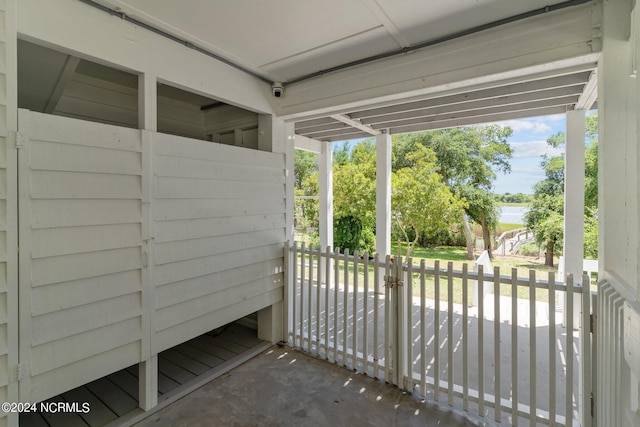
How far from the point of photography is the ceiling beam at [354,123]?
432 cm

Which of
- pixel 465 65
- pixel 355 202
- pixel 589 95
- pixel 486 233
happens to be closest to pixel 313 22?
pixel 465 65

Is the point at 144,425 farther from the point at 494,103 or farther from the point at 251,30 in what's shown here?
the point at 494,103

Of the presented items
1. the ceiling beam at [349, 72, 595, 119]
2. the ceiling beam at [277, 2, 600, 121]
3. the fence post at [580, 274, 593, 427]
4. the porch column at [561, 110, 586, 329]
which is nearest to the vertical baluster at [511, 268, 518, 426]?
the fence post at [580, 274, 593, 427]

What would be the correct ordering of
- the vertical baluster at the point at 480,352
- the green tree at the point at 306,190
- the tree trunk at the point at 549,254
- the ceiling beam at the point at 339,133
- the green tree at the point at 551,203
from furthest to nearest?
the green tree at the point at 306,190 < the tree trunk at the point at 549,254 < the green tree at the point at 551,203 < the ceiling beam at the point at 339,133 < the vertical baluster at the point at 480,352

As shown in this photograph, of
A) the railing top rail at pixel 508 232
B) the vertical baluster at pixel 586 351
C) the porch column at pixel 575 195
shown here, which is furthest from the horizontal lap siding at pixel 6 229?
the railing top rail at pixel 508 232

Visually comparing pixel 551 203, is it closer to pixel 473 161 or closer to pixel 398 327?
pixel 473 161

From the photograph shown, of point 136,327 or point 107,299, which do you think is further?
point 136,327

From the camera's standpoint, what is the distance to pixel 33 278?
5.75ft

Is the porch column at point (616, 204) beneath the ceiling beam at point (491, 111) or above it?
beneath

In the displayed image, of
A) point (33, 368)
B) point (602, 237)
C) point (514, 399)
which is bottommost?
point (514, 399)

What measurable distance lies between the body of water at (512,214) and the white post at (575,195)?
10.2 meters

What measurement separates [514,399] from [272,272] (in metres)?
2.40

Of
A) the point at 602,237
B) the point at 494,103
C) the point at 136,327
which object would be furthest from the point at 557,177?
the point at 136,327

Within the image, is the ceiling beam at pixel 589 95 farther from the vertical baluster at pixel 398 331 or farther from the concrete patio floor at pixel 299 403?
the concrete patio floor at pixel 299 403
